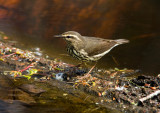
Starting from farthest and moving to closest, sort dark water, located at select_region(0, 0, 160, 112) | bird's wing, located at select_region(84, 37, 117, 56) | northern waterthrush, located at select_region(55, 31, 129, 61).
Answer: dark water, located at select_region(0, 0, 160, 112) < bird's wing, located at select_region(84, 37, 117, 56) < northern waterthrush, located at select_region(55, 31, 129, 61)

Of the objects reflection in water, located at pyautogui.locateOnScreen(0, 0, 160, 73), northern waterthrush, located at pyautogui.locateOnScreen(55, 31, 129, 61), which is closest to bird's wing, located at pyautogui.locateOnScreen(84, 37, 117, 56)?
northern waterthrush, located at pyautogui.locateOnScreen(55, 31, 129, 61)

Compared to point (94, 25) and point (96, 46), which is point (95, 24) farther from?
point (96, 46)

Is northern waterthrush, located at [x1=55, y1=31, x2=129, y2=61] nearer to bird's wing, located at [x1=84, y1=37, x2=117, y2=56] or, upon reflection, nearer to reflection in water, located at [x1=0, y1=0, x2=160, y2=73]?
bird's wing, located at [x1=84, y1=37, x2=117, y2=56]

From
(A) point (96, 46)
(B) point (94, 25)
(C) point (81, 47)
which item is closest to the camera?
(C) point (81, 47)

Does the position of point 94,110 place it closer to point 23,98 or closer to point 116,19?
point 23,98

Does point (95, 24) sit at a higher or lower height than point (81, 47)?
higher

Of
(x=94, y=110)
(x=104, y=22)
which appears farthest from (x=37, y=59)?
(x=104, y=22)

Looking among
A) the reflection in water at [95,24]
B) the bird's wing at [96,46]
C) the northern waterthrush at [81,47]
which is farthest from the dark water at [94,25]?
the northern waterthrush at [81,47]

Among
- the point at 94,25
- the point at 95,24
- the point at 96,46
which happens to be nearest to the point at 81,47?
the point at 96,46
